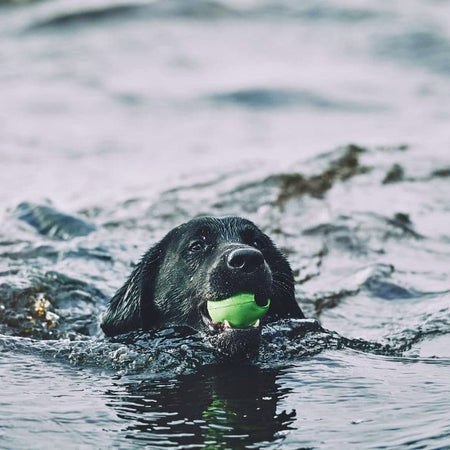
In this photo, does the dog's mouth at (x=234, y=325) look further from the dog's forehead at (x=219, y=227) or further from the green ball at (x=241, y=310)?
the dog's forehead at (x=219, y=227)

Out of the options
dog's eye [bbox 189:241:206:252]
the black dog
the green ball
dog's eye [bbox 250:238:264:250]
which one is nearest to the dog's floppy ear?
the black dog

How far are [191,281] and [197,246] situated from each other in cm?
22

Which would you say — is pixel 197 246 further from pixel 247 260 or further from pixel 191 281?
pixel 247 260

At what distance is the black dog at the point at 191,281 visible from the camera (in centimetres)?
557

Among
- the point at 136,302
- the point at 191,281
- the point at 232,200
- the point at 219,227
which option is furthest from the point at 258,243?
the point at 232,200

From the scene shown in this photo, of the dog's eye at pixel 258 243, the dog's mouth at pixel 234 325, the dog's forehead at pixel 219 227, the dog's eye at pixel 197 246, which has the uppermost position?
the dog's forehead at pixel 219 227

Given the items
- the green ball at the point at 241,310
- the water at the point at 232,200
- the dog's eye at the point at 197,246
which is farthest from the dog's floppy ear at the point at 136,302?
the green ball at the point at 241,310

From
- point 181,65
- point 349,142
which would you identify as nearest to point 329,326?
point 349,142

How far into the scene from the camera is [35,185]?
1149 cm

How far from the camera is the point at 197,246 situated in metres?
5.90

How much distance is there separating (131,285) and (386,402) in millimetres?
1764

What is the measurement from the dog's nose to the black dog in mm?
111

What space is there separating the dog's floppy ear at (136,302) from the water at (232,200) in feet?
0.41

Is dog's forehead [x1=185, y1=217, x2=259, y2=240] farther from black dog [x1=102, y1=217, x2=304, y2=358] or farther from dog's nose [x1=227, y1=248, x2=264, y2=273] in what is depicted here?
dog's nose [x1=227, y1=248, x2=264, y2=273]
